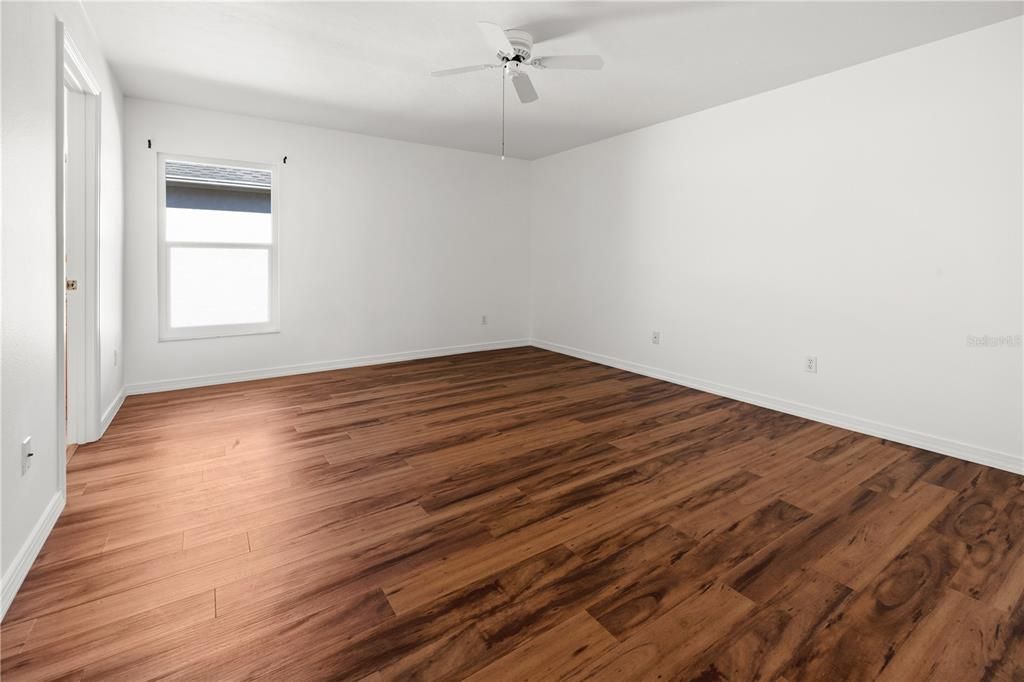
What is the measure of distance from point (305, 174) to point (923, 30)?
4.84 meters

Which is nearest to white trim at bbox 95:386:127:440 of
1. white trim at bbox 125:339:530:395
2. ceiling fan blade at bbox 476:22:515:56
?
white trim at bbox 125:339:530:395

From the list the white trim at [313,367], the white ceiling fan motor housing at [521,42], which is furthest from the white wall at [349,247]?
the white ceiling fan motor housing at [521,42]

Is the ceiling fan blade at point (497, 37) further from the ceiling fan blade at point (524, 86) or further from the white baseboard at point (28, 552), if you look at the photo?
the white baseboard at point (28, 552)

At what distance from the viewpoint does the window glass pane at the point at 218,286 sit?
446 cm

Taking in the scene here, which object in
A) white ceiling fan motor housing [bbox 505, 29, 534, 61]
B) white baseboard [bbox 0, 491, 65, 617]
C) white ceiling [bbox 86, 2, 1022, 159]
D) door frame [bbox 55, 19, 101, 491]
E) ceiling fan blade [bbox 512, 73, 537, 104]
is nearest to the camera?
white baseboard [bbox 0, 491, 65, 617]

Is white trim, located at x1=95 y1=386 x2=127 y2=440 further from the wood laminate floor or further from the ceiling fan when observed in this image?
the ceiling fan

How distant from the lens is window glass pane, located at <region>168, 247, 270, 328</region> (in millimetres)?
4465

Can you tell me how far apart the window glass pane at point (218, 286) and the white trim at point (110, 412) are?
769 millimetres

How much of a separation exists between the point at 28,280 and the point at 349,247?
11.5 ft

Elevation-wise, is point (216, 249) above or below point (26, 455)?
above

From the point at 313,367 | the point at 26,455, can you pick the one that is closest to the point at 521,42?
the point at 26,455

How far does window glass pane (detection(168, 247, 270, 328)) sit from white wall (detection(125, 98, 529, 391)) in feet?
0.54

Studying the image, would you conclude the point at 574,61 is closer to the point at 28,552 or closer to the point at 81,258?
the point at 81,258

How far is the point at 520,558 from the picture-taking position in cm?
194
